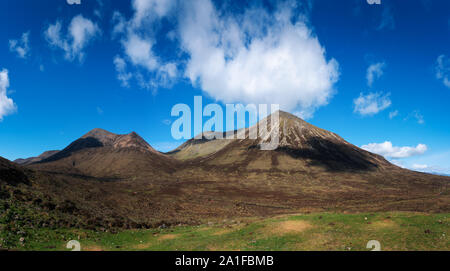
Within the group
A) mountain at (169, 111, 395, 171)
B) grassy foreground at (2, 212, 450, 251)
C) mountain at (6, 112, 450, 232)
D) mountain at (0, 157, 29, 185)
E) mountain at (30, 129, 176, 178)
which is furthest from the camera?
mountain at (169, 111, 395, 171)

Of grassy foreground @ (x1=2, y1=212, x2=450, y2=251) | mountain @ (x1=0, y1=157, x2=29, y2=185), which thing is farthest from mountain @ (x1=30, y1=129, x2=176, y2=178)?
grassy foreground @ (x1=2, y1=212, x2=450, y2=251)

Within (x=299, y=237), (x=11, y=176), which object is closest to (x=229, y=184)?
(x=11, y=176)

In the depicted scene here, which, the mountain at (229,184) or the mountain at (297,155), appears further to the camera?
the mountain at (297,155)

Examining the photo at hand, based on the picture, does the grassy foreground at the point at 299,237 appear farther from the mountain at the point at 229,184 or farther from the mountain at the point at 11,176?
the mountain at the point at 11,176

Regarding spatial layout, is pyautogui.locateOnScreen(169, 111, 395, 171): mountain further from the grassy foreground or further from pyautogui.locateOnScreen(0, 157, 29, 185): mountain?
pyautogui.locateOnScreen(0, 157, 29, 185): mountain

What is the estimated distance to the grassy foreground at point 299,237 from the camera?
16500mm

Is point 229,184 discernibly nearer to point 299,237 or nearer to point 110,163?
point 299,237

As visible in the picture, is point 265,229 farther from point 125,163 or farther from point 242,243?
point 125,163

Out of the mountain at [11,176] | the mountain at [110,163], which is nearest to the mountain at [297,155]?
the mountain at [110,163]

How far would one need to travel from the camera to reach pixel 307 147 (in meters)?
170

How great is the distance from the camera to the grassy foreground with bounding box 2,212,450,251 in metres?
16.5

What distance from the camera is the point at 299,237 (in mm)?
19375
